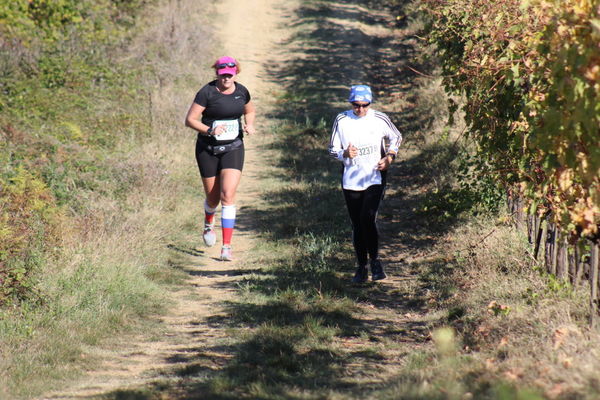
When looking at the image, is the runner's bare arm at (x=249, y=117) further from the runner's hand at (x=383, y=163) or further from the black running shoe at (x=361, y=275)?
the black running shoe at (x=361, y=275)

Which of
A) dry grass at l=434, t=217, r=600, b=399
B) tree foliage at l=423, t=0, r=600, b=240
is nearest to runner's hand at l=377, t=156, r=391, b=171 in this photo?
tree foliage at l=423, t=0, r=600, b=240

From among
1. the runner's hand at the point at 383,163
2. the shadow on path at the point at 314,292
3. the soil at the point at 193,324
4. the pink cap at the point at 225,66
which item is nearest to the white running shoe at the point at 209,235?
the soil at the point at 193,324

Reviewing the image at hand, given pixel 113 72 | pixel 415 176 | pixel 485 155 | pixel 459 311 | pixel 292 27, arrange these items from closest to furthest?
1. pixel 459 311
2. pixel 485 155
3. pixel 415 176
4. pixel 113 72
5. pixel 292 27

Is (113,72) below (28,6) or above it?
below

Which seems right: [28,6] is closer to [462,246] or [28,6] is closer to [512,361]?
[462,246]

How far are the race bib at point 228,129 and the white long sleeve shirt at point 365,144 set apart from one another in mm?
1480

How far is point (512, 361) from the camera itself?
4.82 m

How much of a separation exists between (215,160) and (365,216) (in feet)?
6.77

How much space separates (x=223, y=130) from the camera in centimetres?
860

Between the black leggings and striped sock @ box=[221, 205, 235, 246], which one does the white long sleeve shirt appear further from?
striped sock @ box=[221, 205, 235, 246]

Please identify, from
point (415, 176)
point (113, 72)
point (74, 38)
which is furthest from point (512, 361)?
point (74, 38)

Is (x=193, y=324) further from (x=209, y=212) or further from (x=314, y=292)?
(x=209, y=212)

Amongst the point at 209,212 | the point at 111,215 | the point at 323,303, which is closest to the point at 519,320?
the point at 323,303

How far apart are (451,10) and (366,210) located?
2.65 m
